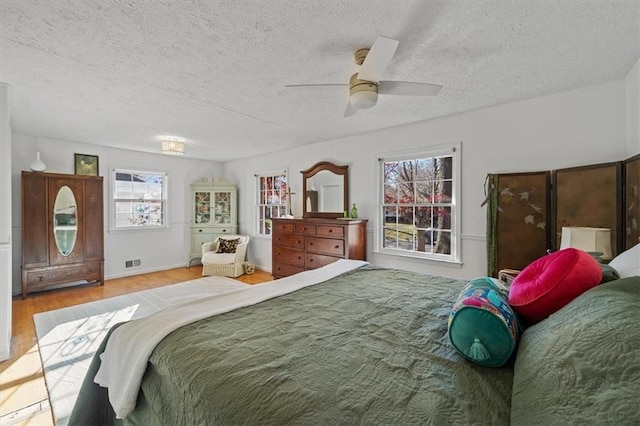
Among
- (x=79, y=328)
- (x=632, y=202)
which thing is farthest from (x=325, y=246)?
(x=632, y=202)

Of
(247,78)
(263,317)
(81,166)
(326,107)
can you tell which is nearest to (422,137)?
(326,107)

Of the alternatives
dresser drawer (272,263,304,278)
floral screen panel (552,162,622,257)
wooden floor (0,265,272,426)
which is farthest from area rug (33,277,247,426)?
floral screen panel (552,162,622,257)

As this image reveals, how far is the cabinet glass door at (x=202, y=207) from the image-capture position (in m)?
6.27

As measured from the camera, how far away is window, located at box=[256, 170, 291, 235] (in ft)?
18.3

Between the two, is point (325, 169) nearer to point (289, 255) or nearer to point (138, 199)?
point (289, 255)

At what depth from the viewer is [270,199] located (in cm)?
589

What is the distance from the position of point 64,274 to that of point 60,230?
0.68 metres

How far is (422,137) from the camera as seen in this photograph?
366cm

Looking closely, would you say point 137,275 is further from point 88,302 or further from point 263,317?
point 263,317

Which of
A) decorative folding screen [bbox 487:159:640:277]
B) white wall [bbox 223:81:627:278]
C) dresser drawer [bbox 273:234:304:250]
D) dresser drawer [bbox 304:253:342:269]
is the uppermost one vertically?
white wall [bbox 223:81:627:278]

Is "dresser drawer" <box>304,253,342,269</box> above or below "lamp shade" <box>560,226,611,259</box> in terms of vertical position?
below

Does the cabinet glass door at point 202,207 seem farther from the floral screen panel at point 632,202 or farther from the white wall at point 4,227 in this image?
the floral screen panel at point 632,202

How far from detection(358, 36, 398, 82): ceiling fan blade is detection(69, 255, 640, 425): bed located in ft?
4.81

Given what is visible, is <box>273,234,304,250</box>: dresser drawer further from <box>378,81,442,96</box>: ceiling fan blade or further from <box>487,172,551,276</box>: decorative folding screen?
<box>378,81,442,96</box>: ceiling fan blade
